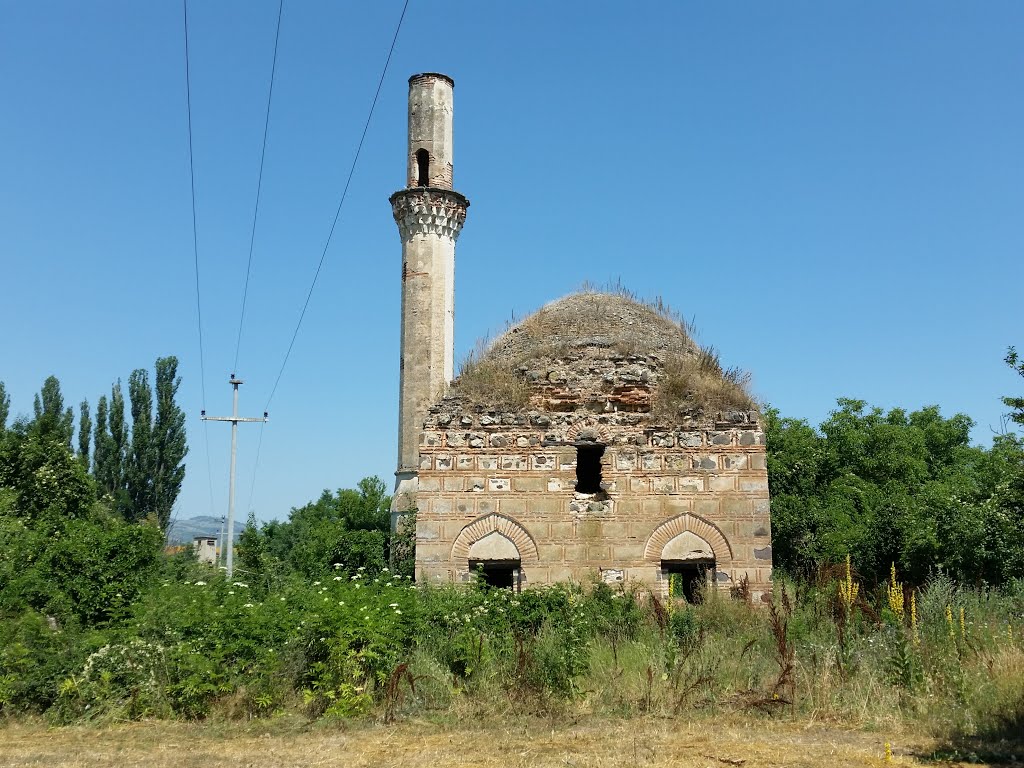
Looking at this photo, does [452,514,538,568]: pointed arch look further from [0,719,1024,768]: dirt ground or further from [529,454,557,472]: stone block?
[0,719,1024,768]: dirt ground

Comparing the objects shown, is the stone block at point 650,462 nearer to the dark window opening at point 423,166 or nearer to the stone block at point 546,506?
the stone block at point 546,506

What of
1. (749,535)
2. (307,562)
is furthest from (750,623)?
(307,562)

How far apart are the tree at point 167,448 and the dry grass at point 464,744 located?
2522 centimetres

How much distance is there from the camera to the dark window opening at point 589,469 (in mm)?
11977

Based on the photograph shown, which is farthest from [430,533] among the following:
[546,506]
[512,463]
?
[546,506]

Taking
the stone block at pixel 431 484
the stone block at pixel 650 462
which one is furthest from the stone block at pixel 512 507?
the stone block at pixel 650 462

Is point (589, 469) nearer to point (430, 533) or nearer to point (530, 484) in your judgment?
point (530, 484)

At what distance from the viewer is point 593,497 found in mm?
11703

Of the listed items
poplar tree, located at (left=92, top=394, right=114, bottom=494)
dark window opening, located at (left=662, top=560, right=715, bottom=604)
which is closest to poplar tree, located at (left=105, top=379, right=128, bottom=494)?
poplar tree, located at (left=92, top=394, right=114, bottom=494)

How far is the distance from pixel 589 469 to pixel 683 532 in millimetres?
1633

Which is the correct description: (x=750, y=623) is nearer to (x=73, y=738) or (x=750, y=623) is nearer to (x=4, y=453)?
(x=73, y=738)

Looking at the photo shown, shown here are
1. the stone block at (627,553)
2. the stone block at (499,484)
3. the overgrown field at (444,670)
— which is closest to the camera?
the overgrown field at (444,670)

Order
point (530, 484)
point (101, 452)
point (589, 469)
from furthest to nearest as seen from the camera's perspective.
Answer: point (101, 452), point (589, 469), point (530, 484)

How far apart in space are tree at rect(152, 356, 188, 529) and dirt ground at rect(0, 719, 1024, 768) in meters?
25.2
